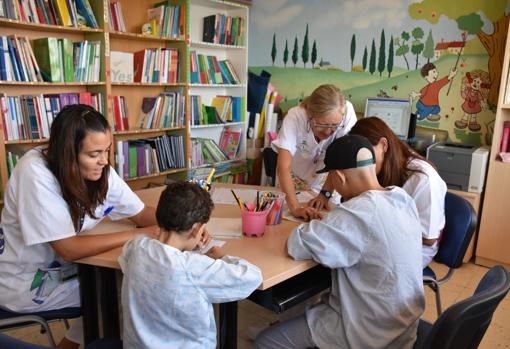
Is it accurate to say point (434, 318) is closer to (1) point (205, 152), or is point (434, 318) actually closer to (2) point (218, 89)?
(1) point (205, 152)

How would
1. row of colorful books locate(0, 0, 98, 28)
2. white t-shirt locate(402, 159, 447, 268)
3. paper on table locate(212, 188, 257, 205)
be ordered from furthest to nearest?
row of colorful books locate(0, 0, 98, 28) < paper on table locate(212, 188, 257, 205) < white t-shirt locate(402, 159, 447, 268)

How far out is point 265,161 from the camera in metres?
4.05

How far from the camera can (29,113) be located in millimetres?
2953

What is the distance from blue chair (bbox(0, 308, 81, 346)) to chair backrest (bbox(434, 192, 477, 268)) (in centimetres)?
156

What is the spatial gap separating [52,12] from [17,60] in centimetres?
43

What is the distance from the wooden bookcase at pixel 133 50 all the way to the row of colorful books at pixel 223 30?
0.21 feet

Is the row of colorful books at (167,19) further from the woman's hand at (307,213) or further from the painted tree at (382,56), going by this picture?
the woman's hand at (307,213)

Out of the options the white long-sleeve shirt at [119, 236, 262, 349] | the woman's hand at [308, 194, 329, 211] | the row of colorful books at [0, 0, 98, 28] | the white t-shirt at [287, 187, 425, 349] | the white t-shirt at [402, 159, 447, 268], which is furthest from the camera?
the row of colorful books at [0, 0, 98, 28]

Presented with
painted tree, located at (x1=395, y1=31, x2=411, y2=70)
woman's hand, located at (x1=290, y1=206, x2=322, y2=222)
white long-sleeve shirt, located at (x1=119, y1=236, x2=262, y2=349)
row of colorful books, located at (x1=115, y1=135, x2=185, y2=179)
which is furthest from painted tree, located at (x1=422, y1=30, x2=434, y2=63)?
white long-sleeve shirt, located at (x1=119, y1=236, x2=262, y2=349)

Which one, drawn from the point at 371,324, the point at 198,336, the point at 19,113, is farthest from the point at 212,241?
the point at 19,113

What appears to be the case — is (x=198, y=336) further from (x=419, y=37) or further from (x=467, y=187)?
(x=419, y=37)

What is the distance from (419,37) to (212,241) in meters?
2.90

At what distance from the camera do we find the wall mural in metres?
3.35

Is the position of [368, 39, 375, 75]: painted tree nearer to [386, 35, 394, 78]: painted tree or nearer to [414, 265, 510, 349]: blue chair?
[386, 35, 394, 78]: painted tree
